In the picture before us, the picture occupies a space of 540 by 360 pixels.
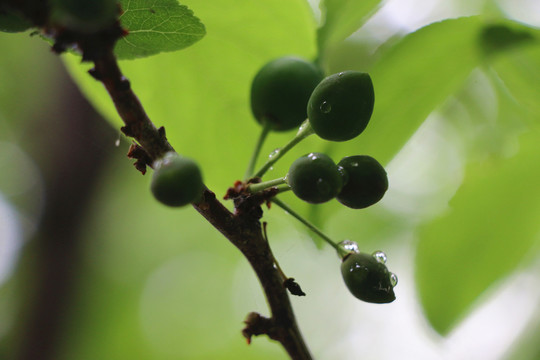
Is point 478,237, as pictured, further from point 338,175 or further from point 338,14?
point 338,175

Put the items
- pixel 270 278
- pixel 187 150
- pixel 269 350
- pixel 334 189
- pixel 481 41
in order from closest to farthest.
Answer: pixel 334 189, pixel 270 278, pixel 481 41, pixel 187 150, pixel 269 350

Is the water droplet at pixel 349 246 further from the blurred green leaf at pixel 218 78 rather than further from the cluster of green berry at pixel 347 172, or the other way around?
the blurred green leaf at pixel 218 78

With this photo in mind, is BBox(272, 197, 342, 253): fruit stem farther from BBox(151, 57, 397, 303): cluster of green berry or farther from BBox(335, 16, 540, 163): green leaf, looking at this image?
BBox(335, 16, 540, 163): green leaf

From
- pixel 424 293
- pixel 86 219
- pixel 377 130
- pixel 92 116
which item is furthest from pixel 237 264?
pixel 377 130

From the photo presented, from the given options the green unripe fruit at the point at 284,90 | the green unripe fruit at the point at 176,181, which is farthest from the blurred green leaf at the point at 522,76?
the green unripe fruit at the point at 176,181

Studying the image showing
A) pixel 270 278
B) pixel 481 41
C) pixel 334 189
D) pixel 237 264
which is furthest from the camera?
pixel 237 264

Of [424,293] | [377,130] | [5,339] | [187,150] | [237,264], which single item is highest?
[237,264]

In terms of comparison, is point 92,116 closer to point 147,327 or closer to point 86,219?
point 86,219

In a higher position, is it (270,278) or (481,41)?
(481,41)
